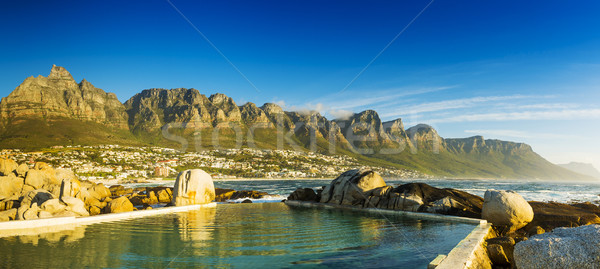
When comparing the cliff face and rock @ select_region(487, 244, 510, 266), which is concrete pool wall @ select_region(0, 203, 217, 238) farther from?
the cliff face

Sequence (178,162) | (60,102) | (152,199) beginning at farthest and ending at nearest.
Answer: (60,102)
(178,162)
(152,199)

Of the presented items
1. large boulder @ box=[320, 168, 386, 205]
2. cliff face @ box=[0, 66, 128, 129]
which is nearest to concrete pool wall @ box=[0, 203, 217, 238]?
large boulder @ box=[320, 168, 386, 205]

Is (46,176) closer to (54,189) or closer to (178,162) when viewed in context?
(54,189)

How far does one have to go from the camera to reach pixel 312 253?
10.5 m

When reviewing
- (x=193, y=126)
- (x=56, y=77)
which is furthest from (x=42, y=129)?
(x=56, y=77)

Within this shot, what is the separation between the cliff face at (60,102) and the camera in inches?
5635

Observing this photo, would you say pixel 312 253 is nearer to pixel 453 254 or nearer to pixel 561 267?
pixel 453 254

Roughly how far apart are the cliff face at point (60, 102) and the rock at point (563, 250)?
179 meters

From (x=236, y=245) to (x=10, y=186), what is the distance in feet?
78.2

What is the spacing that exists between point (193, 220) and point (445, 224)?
1475 centimetres

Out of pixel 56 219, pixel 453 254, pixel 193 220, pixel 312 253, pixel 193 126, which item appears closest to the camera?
pixel 453 254

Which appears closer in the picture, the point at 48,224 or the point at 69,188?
the point at 48,224

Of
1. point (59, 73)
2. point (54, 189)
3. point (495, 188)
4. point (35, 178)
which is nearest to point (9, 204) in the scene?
point (54, 189)

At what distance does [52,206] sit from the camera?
58.1ft
